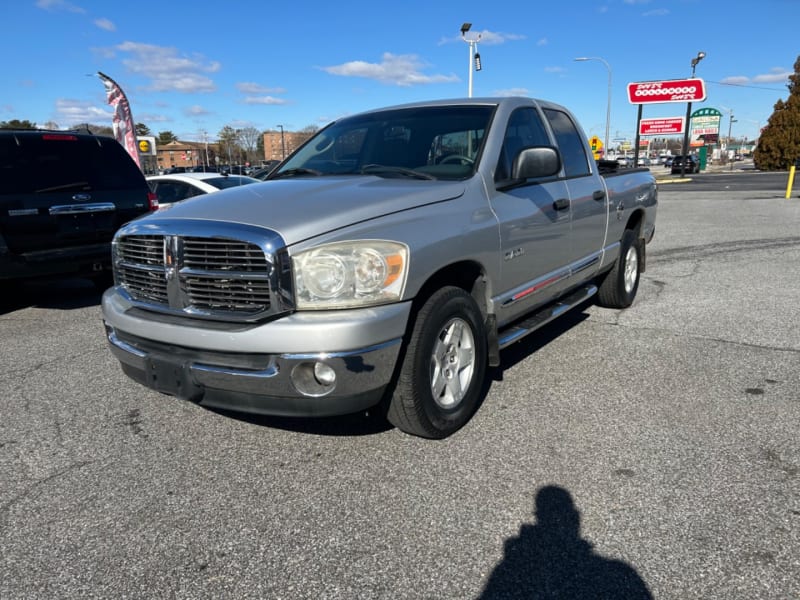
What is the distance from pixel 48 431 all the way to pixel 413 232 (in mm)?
2512

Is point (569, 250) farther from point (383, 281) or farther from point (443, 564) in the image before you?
point (443, 564)

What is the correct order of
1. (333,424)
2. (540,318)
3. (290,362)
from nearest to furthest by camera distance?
1. (290,362)
2. (333,424)
3. (540,318)

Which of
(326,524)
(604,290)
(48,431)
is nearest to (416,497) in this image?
(326,524)

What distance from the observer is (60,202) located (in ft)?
19.9

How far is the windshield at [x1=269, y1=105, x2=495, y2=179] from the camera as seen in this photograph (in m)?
3.73

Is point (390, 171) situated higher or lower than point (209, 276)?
higher

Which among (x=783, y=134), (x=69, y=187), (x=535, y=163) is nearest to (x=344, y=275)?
(x=535, y=163)

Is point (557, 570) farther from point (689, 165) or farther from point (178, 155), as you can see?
point (178, 155)

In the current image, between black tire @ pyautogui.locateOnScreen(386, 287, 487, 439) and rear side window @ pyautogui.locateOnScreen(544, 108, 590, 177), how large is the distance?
1980 millimetres

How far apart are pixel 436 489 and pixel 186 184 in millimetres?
7945

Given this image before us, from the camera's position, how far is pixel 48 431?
356 centimetres

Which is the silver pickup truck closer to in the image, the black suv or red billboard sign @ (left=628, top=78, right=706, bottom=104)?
the black suv

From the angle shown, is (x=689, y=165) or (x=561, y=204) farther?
(x=689, y=165)

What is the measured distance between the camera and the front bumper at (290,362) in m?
2.64
